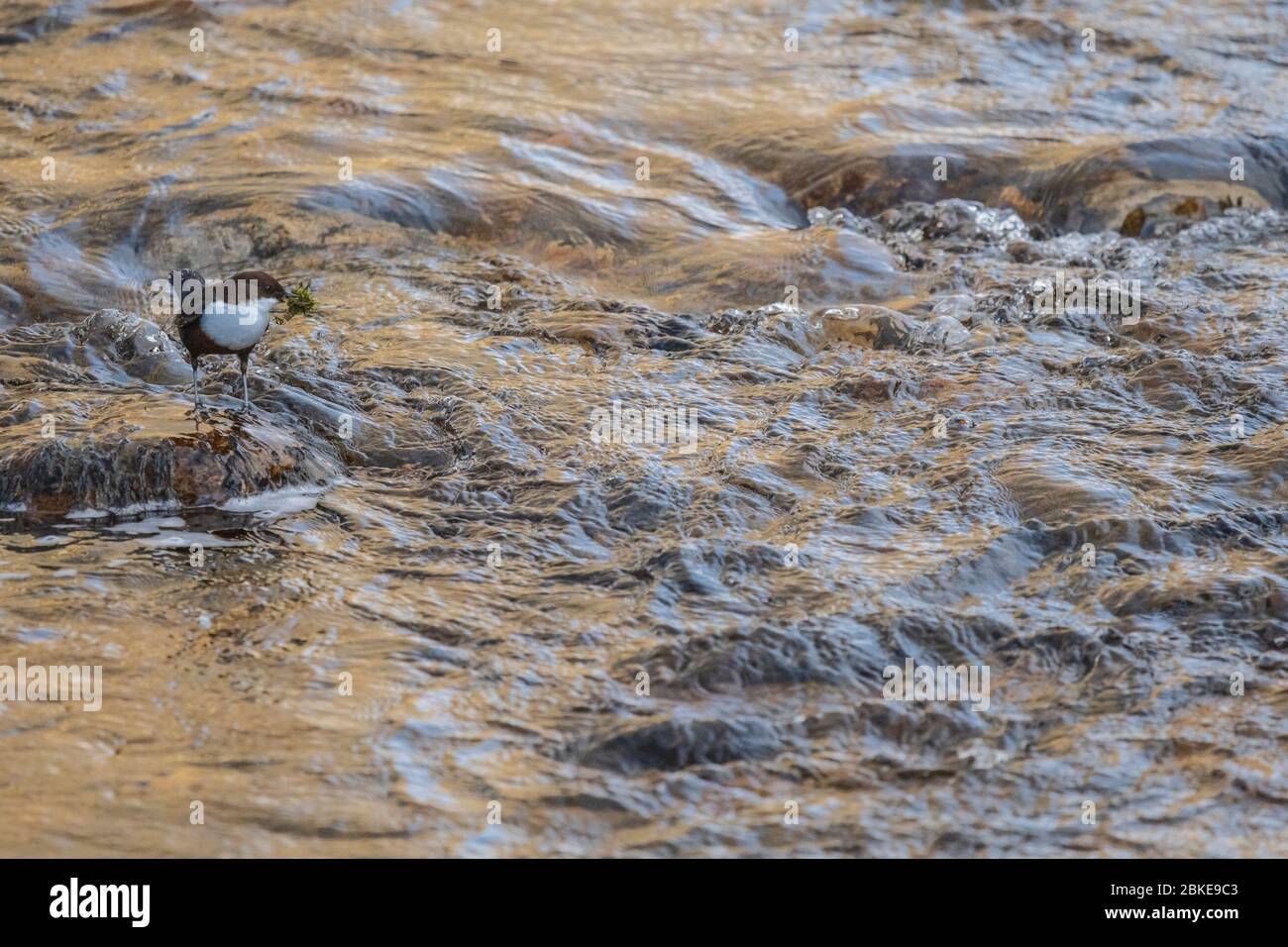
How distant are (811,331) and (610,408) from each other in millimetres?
1361

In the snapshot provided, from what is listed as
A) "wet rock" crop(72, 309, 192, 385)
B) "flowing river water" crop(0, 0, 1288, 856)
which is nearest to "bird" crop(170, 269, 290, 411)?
"flowing river water" crop(0, 0, 1288, 856)

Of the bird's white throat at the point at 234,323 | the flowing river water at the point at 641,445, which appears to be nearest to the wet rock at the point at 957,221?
the flowing river water at the point at 641,445

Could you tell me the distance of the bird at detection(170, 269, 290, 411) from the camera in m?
5.05

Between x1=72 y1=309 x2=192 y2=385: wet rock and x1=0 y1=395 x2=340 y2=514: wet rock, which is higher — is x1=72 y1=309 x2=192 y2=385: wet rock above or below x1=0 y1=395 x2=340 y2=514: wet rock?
above

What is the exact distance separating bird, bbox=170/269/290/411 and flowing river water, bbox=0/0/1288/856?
38cm

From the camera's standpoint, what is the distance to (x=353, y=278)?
747 cm

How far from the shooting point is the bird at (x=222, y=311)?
5055 millimetres

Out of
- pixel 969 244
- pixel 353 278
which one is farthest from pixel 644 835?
pixel 969 244

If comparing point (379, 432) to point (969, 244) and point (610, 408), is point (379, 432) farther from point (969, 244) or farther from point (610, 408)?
point (969, 244)

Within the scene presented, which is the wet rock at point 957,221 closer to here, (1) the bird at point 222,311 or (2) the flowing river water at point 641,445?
(2) the flowing river water at point 641,445

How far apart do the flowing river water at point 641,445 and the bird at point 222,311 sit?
376 millimetres

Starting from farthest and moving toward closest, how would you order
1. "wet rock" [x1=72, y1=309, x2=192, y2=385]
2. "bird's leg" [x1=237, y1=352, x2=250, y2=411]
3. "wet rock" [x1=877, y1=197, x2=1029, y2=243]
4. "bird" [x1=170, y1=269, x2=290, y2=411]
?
1. "wet rock" [x1=877, y1=197, x2=1029, y2=243]
2. "wet rock" [x1=72, y1=309, x2=192, y2=385]
3. "bird's leg" [x1=237, y1=352, x2=250, y2=411]
4. "bird" [x1=170, y1=269, x2=290, y2=411]

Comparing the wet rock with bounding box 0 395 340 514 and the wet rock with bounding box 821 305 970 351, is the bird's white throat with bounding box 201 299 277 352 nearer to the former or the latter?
the wet rock with bounding box 0 395 340 514

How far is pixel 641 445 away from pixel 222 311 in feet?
5.51
